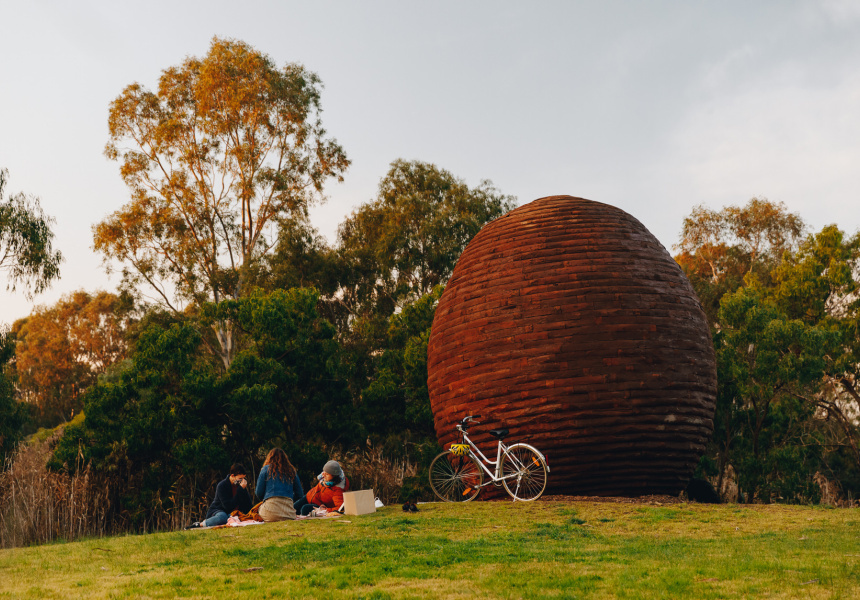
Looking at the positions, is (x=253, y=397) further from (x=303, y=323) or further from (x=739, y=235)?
(x=739, y=235)

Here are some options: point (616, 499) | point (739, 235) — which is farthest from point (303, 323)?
point (739, 235)

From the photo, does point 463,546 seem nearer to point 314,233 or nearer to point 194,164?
point 314,233

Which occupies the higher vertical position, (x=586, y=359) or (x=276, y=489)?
(x=586, y=359)

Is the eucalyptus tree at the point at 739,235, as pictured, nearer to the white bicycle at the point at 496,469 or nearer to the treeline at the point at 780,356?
the treeline at the point at 780,356

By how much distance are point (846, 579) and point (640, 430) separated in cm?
603

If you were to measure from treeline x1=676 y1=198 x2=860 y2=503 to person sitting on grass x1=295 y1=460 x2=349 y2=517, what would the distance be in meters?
9.23

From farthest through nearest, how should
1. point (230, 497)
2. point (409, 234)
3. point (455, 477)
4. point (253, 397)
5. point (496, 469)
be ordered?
point (409, 234), point (253, 397), point (455, 477), point (496, 469), point (230, 497)

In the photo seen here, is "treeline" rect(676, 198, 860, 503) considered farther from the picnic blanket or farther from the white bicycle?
the picnic blanket

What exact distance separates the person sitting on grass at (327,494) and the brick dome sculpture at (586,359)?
2165 mm

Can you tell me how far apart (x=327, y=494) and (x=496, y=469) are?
2452 mm

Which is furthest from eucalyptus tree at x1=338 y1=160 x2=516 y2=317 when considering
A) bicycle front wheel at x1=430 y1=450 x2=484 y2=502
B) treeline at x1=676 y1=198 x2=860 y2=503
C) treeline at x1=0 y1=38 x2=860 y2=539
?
bicycle front wheel at x1=430 y1=450 x2=484 y2=502

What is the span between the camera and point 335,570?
226 inches

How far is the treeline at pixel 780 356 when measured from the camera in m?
17.5

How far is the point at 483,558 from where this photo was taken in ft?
20.3
